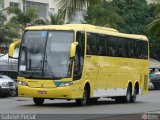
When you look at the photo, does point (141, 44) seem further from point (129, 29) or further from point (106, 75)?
point (129, 29)

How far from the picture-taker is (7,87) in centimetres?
3216

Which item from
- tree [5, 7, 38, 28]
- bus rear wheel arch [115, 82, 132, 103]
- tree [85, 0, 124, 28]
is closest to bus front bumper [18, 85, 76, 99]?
bus rear wheel arch [115, 82, 132, 103]

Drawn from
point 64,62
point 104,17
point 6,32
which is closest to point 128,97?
point 64,62

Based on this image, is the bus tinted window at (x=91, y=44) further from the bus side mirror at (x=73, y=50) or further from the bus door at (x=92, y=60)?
the bus side mirror at (x=73, y=50)

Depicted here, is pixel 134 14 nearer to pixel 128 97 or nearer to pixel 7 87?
pixel 7 87

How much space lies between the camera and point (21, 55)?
22.8m

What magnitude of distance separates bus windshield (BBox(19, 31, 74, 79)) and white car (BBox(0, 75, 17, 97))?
9211 mm

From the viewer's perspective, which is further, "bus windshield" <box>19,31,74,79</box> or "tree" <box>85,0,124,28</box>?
"tree" <box>85,0,124,28</box>

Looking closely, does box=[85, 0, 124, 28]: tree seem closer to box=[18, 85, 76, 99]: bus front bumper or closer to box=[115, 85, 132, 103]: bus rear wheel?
box=[115, 85, 132, 103]: bus rear wheel

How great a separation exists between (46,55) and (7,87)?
1035 cm

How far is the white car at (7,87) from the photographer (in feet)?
104

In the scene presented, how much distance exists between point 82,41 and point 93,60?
137 cm

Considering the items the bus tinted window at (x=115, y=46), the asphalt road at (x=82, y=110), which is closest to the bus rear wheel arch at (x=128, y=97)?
the bus tinted window at (x=115, y=46)

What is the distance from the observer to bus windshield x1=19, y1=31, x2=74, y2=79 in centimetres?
2222
